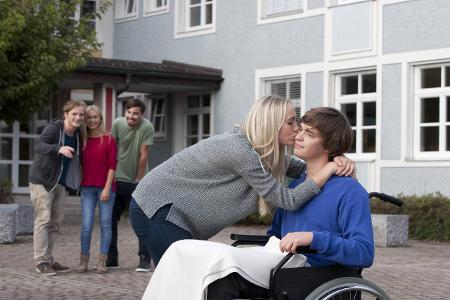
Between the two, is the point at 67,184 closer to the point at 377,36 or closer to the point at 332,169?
the point at 332,169

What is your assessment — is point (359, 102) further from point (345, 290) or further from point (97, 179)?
point (345, 290)

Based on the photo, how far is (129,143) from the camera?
35.7 ft

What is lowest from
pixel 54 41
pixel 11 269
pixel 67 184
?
pixel 11 269

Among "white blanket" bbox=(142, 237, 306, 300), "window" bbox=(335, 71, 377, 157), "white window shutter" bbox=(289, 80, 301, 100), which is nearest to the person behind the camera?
"white blanket" bbox=(142, 237, 306, 300)

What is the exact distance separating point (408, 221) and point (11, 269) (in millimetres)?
7077

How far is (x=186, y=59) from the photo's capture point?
981 inches

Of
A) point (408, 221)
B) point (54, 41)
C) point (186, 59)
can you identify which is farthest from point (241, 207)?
point (186, 59)

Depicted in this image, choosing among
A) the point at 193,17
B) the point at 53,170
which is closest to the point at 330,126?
the point at 53,170

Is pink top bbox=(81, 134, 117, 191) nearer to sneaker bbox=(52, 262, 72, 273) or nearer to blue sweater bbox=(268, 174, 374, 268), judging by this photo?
sneaker bbox=(52, 262, 72, 273)

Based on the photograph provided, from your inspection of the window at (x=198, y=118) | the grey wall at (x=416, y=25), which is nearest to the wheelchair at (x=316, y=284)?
the grey wall at (x=416, y=25)

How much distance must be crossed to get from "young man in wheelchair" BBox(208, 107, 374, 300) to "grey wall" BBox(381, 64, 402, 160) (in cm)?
1481

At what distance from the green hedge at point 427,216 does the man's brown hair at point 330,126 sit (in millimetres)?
11861

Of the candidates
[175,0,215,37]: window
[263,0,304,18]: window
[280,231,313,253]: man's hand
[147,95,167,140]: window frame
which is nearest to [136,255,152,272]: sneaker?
[280,231,313,253]: man's hand

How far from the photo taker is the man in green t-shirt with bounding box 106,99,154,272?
10719mm
